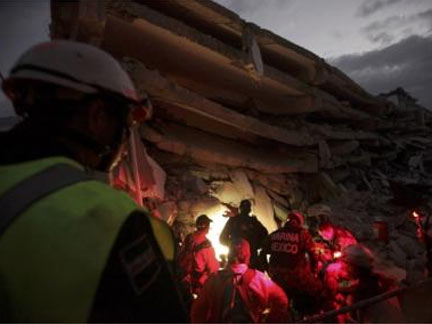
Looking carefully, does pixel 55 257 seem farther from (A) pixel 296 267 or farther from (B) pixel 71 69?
(A) pixel 296 267

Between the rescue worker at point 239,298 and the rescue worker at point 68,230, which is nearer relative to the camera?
the rescue worker at point 68,230

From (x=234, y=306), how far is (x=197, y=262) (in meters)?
2.14

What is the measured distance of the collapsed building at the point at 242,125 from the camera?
20.4 feet

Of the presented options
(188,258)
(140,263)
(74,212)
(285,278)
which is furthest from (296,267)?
(74,212)

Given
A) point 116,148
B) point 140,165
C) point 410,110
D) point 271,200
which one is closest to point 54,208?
point 116,148

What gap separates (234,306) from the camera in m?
3.78

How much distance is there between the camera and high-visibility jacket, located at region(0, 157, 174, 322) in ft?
3.06

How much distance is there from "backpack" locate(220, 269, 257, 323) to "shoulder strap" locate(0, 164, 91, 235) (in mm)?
3027

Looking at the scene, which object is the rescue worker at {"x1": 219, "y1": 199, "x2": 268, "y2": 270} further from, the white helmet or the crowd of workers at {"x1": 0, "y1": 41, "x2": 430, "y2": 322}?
the white helmet

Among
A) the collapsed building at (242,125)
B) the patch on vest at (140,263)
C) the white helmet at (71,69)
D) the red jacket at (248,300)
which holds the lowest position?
the red jacket at (248,300)

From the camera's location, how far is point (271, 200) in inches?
359

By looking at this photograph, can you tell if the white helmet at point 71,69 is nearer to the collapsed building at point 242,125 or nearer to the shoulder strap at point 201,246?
the collapsed building at point 242,125

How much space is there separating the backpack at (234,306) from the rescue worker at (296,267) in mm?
1743

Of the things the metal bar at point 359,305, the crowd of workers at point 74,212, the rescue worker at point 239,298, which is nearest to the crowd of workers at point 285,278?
the rescue worker at point 239,298
